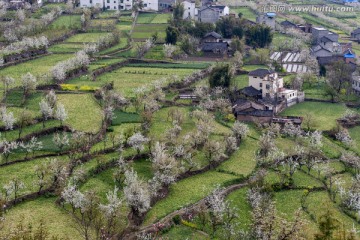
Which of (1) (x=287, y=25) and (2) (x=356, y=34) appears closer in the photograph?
(2) (x=356, y=34)

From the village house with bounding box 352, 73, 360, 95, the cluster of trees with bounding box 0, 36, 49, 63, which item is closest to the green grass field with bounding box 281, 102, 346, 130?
Result: the village house with bounding box 352, 73, 360, 95

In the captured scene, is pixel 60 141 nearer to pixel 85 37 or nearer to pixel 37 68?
pixel 37 68

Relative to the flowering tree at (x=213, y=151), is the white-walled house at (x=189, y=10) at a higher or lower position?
higher

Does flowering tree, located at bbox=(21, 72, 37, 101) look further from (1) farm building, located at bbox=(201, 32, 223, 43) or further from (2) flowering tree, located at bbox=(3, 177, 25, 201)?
(1) farm building, located at bbox=(201, 32, 223, 43)

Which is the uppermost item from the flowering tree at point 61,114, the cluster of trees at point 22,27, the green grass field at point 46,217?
the cluster of trees at point 22,27

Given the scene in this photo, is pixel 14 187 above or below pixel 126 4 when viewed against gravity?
below

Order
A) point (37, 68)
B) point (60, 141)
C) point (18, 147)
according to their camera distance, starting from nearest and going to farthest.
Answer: point (60, 141) < point (18, 147) < point (37, 68)

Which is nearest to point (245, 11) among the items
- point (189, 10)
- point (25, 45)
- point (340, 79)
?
point (189, 10)

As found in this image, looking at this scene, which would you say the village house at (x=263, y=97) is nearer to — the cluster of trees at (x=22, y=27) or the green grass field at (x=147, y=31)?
the green grass field at (x=147, y=31)

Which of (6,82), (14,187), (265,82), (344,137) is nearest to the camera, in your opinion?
(14,187)

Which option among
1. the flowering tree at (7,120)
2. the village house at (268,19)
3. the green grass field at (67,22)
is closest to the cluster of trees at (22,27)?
the green grass field at (67,22)
